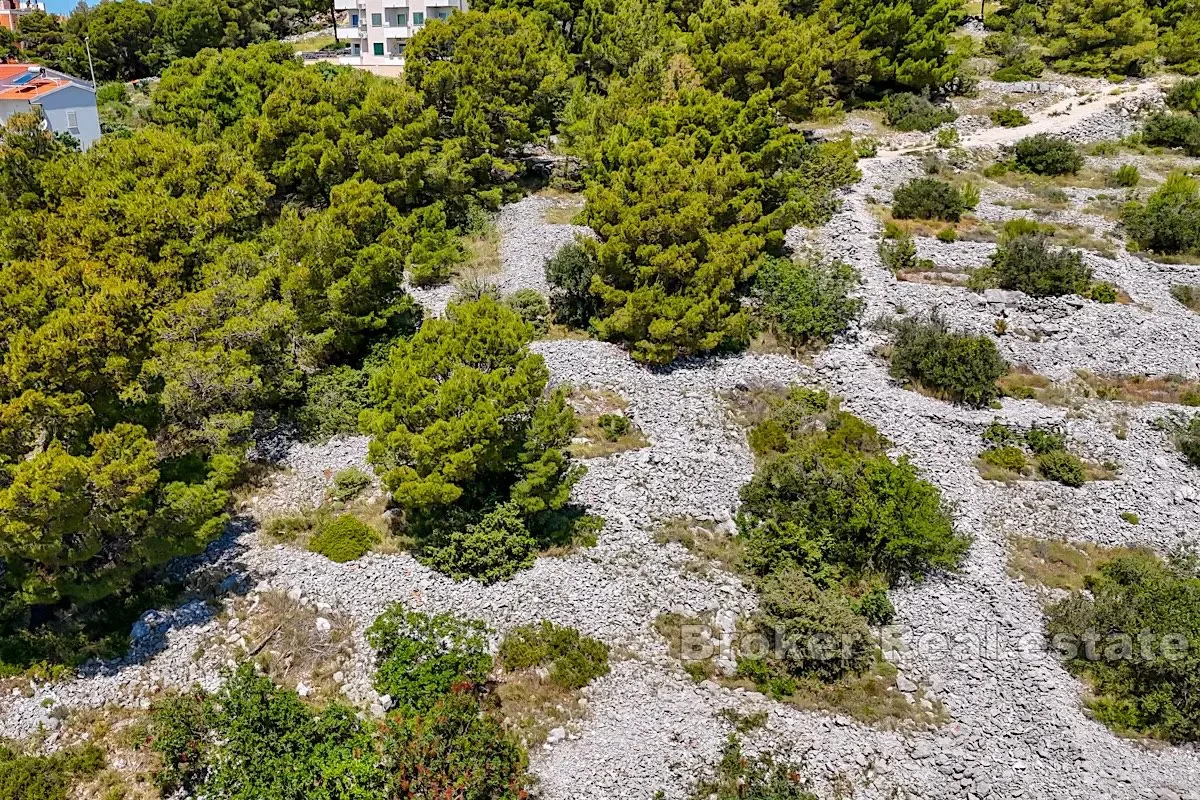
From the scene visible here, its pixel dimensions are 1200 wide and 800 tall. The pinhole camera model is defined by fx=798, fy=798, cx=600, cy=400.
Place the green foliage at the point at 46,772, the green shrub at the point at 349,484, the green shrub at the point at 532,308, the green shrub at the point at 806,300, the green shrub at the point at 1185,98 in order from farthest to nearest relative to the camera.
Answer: the green shrub at the point at 1185,98
the green shrub at the point at 532,308
the green shrub at the point at 806,300
the green shrub at the point at 349,484
the green foliage at the point at 46,772

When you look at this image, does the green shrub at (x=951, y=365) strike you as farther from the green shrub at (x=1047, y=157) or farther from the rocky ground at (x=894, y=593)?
the green shrub at (x=1047, y=157)

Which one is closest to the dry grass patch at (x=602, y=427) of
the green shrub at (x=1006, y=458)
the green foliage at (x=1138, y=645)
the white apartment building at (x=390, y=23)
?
the green shrub at (x=1006, y=458)

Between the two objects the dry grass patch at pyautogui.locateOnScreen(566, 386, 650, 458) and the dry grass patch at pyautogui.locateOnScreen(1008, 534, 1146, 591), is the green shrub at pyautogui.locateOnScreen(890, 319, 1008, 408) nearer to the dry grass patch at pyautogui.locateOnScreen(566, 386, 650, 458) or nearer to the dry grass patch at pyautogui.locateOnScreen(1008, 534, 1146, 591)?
the dry grass patch at pyautogui.locateOnScreen(1008, 534, 1146, 591)

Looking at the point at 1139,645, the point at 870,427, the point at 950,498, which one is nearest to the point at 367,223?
the point at 870,427

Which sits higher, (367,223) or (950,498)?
(367,223)

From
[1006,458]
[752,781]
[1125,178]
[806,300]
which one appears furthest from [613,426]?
[1125,178]

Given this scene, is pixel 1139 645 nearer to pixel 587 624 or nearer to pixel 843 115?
pixel 587 624
